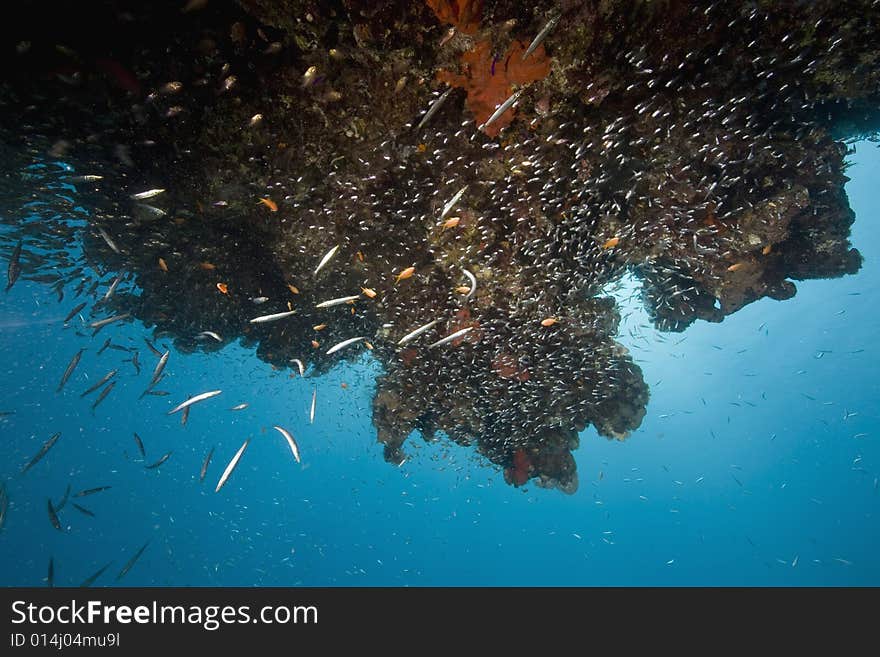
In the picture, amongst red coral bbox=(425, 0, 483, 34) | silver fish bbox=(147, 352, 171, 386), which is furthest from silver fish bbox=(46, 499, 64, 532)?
red coral bbox=(425, 0, 483, 34)

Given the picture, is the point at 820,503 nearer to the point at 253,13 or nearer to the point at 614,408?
the point at 614,408

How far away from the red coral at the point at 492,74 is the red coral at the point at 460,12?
0.86 feet

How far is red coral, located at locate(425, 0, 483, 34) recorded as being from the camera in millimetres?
5395

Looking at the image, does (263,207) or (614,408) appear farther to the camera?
(614,408)

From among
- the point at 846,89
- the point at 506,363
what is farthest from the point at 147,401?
the point at 846,89

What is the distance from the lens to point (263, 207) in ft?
25.9

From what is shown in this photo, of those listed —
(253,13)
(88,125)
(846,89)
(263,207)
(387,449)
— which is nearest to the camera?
(253,13)

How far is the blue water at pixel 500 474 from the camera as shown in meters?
37.4

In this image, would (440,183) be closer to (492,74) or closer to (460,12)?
(492,74)

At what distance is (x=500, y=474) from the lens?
2004 inches

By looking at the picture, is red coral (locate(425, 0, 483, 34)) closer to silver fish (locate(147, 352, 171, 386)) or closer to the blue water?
silver fish (locate(147, 352, 171, 386))

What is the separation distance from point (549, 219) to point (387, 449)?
8.08 meters

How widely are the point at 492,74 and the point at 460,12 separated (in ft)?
3.08

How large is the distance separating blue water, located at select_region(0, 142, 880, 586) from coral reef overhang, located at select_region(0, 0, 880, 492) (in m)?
16.9
